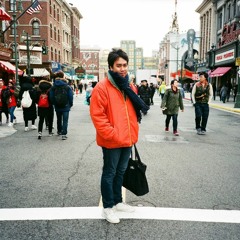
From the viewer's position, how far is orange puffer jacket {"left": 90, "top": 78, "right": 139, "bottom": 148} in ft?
10.6

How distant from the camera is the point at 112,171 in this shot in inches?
135

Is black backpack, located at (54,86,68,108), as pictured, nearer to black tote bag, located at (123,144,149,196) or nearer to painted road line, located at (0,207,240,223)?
painted road line, located at (0,207,240,223)

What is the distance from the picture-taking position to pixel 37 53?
30.4 m

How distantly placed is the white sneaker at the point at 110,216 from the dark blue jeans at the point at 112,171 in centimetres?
5

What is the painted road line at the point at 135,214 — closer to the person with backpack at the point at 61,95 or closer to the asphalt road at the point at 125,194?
the asphalt road at the point at 125,194

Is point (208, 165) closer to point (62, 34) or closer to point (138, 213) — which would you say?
point (138, 213)

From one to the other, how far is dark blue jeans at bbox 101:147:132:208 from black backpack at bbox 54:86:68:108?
513 centimetres

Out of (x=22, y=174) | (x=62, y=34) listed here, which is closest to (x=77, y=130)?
(x=22, y=174)

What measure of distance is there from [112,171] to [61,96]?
17.3ft

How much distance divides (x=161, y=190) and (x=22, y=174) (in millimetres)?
2422

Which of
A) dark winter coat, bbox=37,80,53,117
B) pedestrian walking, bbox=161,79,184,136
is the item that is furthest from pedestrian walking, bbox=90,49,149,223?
pedestrian walking, bbox=161,79,184,136

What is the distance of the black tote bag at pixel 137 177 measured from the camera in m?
3.62

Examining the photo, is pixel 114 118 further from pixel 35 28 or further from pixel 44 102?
pixel 35 28

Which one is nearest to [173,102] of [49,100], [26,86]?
[49,100]
